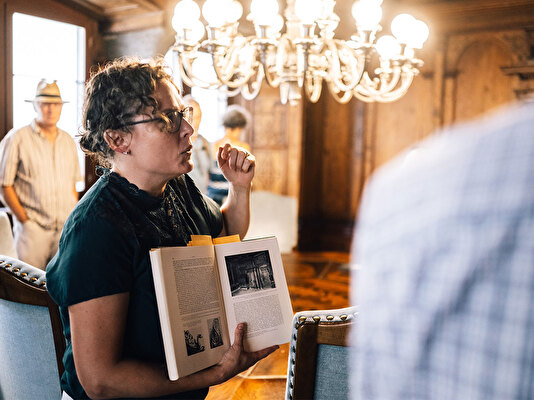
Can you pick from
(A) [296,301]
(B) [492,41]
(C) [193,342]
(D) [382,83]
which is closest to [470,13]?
(B) [492,41]

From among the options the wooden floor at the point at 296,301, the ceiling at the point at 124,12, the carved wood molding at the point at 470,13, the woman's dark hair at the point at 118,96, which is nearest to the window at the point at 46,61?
the ceiling at the point at 124,12

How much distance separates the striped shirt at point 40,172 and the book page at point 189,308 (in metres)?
2.10

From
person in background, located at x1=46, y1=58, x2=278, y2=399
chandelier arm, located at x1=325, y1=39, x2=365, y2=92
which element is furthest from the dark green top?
chandelier arm, located at x1=325, y1=39, x2=365, y2=92

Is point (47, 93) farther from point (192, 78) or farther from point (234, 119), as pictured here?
point (234, 119)

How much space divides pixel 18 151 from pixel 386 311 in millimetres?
2870

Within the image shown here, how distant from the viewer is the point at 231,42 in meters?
2.97

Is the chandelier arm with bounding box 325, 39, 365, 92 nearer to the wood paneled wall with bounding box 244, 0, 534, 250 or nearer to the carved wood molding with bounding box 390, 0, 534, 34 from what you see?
the wood paneled wall with bounding box 244, 0, 534, 250

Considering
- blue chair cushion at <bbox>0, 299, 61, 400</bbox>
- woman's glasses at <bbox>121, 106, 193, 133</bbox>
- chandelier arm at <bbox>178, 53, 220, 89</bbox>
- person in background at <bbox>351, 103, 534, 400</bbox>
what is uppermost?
chandelier arm at <bbox>178, 53, 220, 89</bbox>

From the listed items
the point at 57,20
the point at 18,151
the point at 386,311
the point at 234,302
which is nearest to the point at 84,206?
the point at 234,302

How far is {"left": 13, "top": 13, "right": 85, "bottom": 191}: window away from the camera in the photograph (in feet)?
10.5

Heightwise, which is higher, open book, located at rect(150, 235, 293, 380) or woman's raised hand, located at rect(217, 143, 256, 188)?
woman's raised hand, located at rect(217, 143, 256, 188)

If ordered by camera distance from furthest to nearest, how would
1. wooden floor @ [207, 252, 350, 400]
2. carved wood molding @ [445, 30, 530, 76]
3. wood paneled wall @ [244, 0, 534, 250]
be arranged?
wood paneled wall @ [244, 0, 534, 250] → carved wood molding @ [445, 30, 530, 76] → wooden floor @ [207, 252, 350, 400]

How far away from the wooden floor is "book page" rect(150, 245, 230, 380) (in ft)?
3.26

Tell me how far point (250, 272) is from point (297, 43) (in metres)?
1.51
